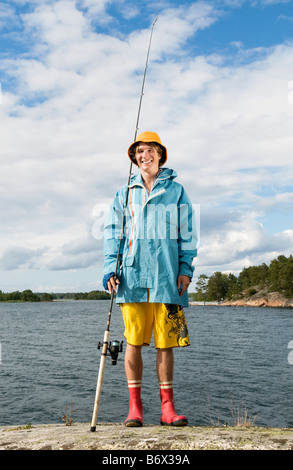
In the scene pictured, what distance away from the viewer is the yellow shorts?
4.42 metres

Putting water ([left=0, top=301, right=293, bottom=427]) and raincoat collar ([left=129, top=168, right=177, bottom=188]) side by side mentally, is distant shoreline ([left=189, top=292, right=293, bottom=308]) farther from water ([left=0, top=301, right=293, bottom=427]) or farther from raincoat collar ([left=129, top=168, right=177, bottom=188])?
raincoat collar ([left=129, top=168, right=177, bottom=188])

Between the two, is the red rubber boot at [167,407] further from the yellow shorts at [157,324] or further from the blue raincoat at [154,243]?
the blue raincoat at [154,243]

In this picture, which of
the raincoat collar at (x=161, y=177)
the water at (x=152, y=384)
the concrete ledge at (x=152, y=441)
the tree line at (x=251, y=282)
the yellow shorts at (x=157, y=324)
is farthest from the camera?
the tree line at (x=251, y=282)

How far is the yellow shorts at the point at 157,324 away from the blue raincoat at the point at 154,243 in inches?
4.5

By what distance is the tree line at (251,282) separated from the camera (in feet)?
377

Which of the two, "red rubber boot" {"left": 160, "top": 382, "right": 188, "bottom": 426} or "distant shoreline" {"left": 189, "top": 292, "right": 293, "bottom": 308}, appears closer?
"red rubber boot" {"left": 160, "top": 382, "right": 188, "bottom": 426}

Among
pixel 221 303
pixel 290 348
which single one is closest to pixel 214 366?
pixel 290 348

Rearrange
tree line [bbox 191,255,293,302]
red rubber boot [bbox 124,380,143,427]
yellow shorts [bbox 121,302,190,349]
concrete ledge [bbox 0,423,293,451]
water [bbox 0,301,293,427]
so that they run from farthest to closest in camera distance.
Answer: tree line [bbox 191,255,293,302]
water [bbox 0,301,293,427]
yellow shorts [bbox 121,302,190,349]
red rubber boot [bbox 124,380,143,427]
concrete ledge [bbox 0,423,293,451]

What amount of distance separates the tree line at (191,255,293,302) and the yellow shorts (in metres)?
112

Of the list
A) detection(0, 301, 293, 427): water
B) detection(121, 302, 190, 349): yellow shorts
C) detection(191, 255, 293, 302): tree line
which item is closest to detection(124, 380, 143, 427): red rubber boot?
detection(121, 302, 190, 349): yellow shorts

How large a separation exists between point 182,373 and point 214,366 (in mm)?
3245

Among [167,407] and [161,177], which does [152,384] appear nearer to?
[167,407]

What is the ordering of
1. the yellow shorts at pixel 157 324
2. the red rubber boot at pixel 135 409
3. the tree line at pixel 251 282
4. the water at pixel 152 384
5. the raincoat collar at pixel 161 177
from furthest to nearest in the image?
the tree line at pixel 251 282
the water at pixel 152 384
the raincoat collar at pixel 161 177
the yellow shorts at pixel 157 324
the red rubber boot at pixel 135 409

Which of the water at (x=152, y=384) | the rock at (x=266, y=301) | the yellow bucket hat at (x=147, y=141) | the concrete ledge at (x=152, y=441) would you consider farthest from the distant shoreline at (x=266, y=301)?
the concrete ledge at (x=152, y=441)
